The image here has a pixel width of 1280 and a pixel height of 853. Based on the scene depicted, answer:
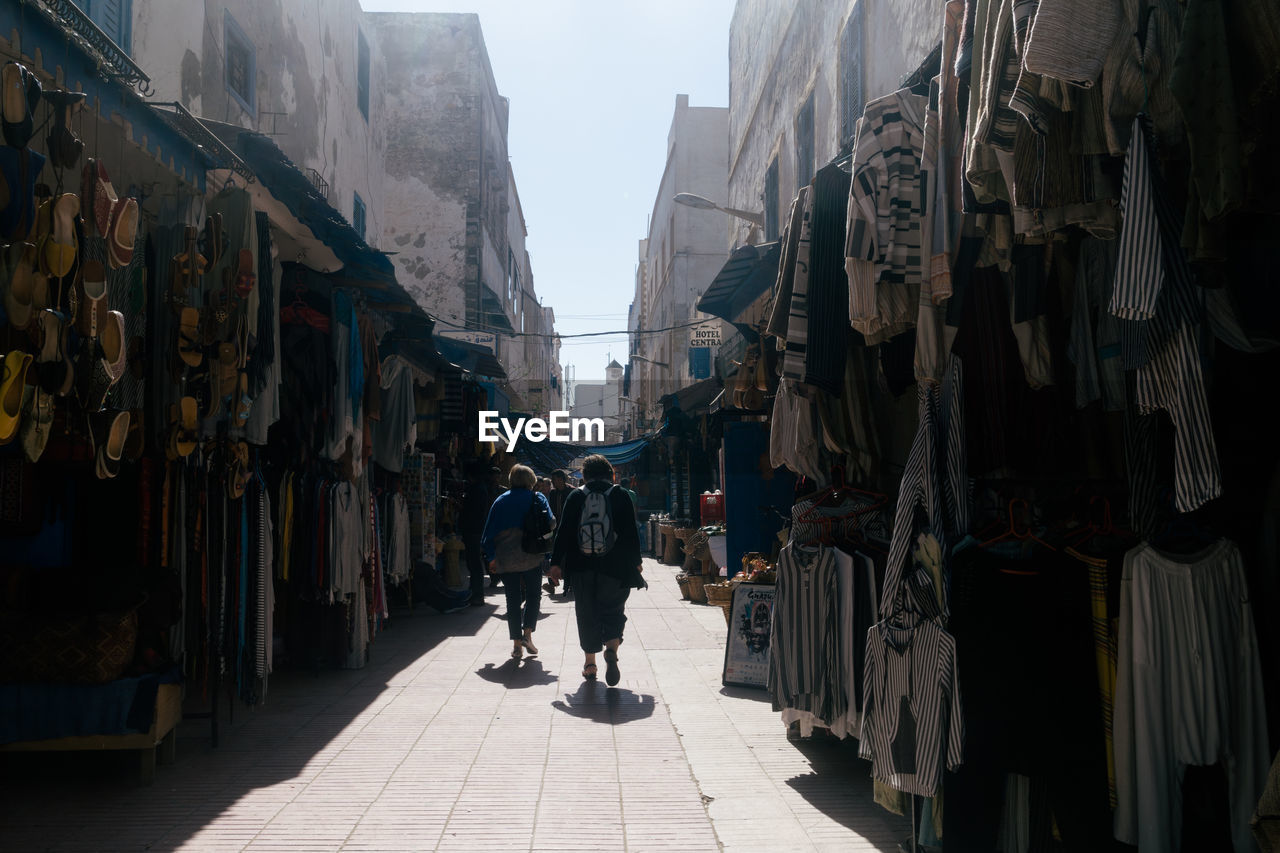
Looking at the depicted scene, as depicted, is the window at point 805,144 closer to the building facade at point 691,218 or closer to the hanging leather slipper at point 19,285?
the hanging leather slipper at point 19,285

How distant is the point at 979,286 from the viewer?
3.94 m

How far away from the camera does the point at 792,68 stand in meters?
12.7

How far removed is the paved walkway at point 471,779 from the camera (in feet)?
14.1

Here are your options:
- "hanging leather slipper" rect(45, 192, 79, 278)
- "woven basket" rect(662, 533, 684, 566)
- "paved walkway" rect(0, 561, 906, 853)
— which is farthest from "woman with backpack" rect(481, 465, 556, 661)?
"woven basket" rect(662, 533, 684, 566)

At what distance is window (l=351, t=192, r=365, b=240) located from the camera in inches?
587

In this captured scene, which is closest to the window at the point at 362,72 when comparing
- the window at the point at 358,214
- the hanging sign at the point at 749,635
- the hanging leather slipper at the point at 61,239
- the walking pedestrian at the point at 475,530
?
the window at the point at 358,214

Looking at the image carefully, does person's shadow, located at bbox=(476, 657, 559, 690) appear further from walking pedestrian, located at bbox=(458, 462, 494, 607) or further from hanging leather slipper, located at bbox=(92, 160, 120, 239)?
hanging leather slipper, located at bbox=(92, 160, 120, 239)

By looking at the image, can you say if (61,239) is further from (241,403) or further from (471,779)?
(471,779)

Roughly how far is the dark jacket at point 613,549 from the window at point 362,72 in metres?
10.1

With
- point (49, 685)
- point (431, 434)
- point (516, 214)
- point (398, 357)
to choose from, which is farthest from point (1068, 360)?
point (516, 214)

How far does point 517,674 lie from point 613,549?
1483mm

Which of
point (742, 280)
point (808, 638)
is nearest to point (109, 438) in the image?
point (808, 638)

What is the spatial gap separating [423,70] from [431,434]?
18185 millimetres

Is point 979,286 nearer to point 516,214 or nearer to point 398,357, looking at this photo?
point 398,357
